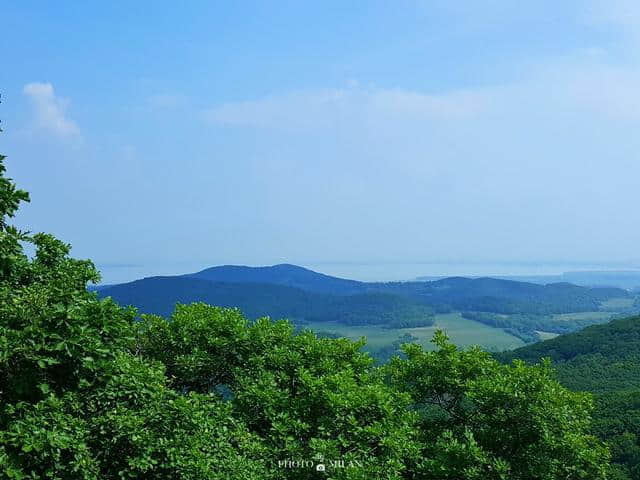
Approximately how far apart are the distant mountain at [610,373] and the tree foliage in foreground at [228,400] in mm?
19084

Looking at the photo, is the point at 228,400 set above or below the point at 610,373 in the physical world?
above

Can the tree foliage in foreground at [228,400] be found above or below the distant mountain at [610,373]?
above

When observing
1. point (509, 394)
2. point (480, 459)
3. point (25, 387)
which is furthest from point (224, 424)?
point (509, 394)

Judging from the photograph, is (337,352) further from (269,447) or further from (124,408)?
(124,408)

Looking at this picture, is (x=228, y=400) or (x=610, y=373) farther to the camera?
(x=610, y=373)

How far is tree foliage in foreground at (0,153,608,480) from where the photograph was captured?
26.0 ft

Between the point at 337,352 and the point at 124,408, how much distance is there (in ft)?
21.6

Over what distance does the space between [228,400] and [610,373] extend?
91.7 meters

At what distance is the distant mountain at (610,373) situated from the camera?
45.3m

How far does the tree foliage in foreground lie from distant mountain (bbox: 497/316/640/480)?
19.1m

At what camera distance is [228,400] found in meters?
12.6

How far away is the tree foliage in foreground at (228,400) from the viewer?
7918 mm

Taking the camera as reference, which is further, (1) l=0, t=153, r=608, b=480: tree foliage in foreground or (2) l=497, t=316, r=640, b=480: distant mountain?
(2) l=497, t=316, r=640, b=480: distant mountain

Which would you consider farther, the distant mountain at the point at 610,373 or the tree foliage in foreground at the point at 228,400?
the distant mountain at the point at 610,373
